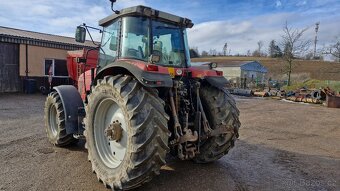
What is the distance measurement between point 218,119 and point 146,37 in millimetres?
1720

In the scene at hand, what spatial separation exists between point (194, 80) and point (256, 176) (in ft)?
6.13

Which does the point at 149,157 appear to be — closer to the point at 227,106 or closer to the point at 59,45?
the point at 227,106

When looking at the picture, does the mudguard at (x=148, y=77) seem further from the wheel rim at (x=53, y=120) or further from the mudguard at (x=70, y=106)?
the wheel rim at (x=53, y=120)

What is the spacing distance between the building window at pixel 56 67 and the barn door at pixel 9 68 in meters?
1.79

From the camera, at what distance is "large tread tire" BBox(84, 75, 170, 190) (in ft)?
11.6

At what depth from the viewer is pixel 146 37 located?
4.48 metres

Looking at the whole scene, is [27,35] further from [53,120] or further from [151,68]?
[151,68]

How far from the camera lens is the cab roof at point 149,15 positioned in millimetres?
4340

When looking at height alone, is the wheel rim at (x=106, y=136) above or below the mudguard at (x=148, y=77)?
below

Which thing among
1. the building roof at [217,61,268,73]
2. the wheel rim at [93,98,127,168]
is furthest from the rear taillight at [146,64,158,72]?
the building roof at [217,61,268,73]

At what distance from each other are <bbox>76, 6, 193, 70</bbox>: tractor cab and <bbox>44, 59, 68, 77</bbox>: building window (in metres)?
15.0

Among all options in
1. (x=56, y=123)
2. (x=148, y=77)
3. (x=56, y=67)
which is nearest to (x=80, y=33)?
(x=56, y=123)

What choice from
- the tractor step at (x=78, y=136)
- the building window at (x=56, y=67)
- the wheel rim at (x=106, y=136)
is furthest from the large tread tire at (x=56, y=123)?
the building window at (x=56, y=67)

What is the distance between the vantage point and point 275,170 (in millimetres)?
5145
